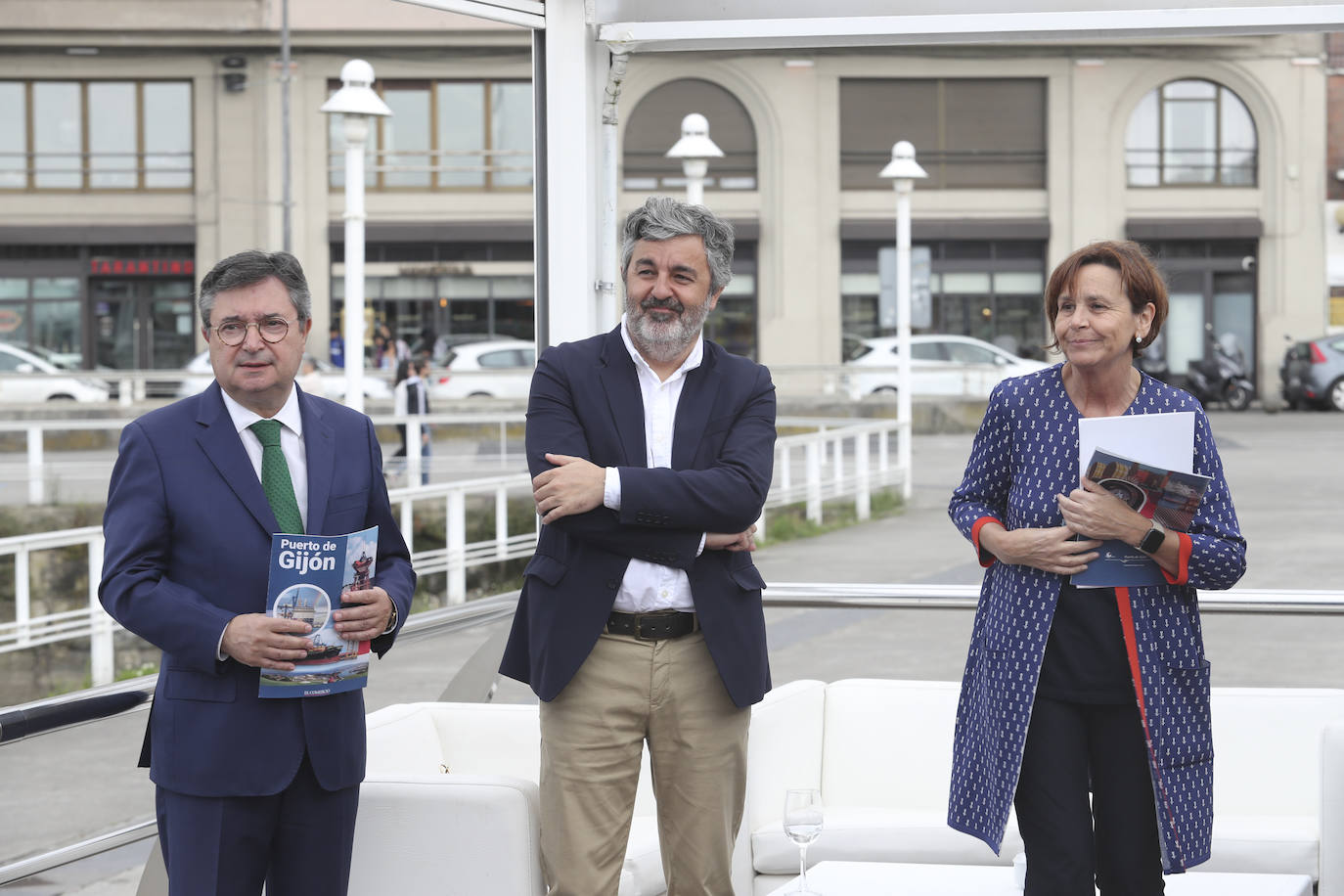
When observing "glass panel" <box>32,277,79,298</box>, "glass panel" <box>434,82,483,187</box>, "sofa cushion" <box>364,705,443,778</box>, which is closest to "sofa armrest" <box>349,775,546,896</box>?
"sofa cushion" <box>364,705,443,778</box>

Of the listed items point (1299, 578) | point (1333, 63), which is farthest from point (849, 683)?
point (1333, 63)

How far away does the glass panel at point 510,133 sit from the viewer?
29.8 meters

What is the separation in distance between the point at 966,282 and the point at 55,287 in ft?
59.5

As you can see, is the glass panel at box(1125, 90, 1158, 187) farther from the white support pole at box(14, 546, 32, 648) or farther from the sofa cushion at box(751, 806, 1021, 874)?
the sofa cushion at box(751, 806, 1021, 874)

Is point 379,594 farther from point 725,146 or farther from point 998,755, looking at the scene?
point 725,146

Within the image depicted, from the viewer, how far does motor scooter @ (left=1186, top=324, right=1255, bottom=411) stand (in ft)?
80.9

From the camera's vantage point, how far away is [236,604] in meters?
2.10

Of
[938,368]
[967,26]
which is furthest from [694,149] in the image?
[938,368]

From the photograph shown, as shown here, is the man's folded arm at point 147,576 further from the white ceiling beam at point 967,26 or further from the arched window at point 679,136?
the arched window at point 679,136

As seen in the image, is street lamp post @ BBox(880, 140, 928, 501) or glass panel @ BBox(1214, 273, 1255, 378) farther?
glass panel @ BBox(1214, 273, 1255, 378)

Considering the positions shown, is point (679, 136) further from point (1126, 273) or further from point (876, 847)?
point (1126, 273)

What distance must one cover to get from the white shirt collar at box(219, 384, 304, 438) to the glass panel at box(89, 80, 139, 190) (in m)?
29.5

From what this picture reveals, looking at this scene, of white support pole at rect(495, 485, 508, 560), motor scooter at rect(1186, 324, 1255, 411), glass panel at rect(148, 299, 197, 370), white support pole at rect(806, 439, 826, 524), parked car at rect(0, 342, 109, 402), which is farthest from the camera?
glass panel at rect(148, 299, 197, 370)

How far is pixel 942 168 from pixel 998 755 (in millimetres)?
27766
